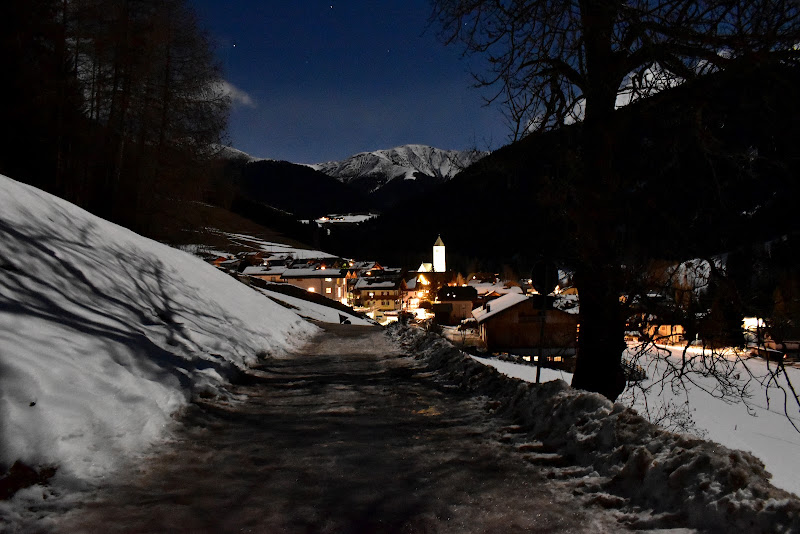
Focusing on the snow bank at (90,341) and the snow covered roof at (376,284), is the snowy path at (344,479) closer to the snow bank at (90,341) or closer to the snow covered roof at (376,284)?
the snow bank at (90,341)

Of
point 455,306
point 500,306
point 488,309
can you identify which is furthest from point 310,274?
point 500,306

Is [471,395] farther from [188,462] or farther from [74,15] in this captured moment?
[74,15]

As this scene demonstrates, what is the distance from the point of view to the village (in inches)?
271

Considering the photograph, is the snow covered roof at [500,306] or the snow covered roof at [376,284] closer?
the snow covered roof at [500,306]

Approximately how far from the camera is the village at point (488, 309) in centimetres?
688

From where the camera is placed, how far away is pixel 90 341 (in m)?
6.23

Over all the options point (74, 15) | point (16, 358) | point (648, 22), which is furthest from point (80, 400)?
point (74, 15)

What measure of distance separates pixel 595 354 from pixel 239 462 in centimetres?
549

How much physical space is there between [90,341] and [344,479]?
453 centimetres

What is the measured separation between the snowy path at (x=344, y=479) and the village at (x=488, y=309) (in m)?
2.78

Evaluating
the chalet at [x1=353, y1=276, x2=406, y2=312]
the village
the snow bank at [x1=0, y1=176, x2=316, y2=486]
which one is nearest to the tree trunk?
the village

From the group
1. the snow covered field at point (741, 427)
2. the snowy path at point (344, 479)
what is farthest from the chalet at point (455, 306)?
the snowy path at point (344, 479)

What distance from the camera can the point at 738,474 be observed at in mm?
3053

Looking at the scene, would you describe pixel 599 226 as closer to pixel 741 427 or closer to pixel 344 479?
pixel 344 479
